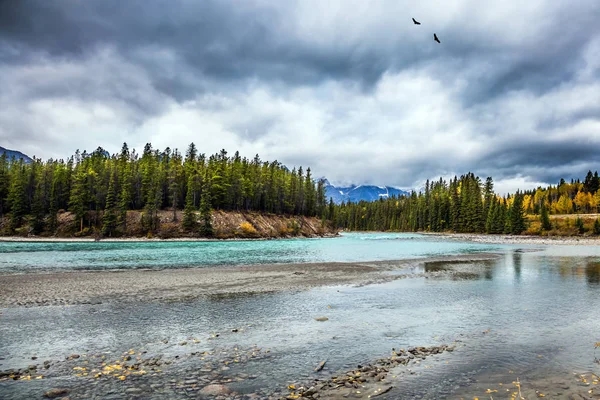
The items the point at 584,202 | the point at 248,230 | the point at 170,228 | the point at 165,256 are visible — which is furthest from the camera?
Answer: the point at 584,202

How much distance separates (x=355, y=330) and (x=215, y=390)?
7.92 m

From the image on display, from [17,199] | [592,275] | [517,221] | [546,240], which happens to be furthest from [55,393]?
[517,221]

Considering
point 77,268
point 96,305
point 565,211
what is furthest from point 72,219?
point 565,211

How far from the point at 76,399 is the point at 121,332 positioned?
6.63 m

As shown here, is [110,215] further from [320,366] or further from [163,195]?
[320,366]

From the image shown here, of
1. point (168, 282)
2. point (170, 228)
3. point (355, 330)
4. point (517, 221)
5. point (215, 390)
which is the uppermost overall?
point (517, 221)

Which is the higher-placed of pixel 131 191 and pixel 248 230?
pixel 131 191

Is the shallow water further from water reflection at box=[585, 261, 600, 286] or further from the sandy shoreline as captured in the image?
water reflection at box=[585, 261, 600, 286]

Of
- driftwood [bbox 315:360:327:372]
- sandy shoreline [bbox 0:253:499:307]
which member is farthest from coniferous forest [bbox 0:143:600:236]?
driftwood [bbox 315:360:327:372]

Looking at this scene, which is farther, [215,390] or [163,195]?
[163,195]

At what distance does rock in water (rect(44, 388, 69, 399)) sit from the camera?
30.1ft

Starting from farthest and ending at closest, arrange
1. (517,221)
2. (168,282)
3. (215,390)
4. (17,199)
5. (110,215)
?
1. (517,221)
2. (17,199)
3. (110,215)
4. (168,282)
5. (215,390)

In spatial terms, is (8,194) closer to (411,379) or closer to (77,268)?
(77,268)

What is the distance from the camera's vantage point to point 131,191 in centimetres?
Answer: 12475
